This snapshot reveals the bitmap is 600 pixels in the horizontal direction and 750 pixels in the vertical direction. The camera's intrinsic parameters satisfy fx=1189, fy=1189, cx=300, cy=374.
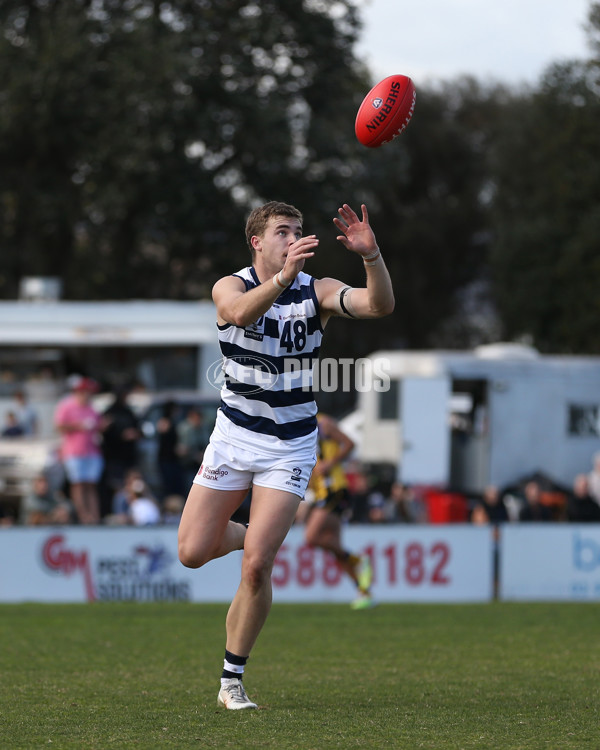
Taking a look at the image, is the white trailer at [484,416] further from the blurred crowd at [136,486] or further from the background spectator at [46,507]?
the background spectator at [46,507]

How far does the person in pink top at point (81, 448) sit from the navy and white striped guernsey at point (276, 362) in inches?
406

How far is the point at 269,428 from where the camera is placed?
5832 millimetres

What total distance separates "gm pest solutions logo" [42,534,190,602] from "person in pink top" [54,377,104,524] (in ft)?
5.75

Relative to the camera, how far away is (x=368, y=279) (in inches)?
221

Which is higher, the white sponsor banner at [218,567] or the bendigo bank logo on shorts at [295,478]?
the bendigo bank logo on shorts at [295,478]

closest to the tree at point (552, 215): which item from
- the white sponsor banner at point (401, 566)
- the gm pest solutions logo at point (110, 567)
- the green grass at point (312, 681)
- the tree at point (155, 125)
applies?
the tree at point (155, 125)

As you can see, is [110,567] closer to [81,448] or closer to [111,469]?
[81,448]

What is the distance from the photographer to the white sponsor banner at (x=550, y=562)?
15.2 m

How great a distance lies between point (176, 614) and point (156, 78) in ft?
58.1

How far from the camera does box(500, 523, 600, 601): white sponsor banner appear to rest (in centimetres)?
1516

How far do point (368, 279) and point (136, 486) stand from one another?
34.8ft

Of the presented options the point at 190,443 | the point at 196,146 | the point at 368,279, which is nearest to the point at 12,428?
the point at 190,443

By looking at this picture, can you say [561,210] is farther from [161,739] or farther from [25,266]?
[161,739]

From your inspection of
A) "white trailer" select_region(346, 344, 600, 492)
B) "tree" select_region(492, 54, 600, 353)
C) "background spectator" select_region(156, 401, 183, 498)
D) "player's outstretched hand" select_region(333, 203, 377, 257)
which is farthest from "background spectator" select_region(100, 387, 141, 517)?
"tree" select_region(492, 54, 600, 353)
